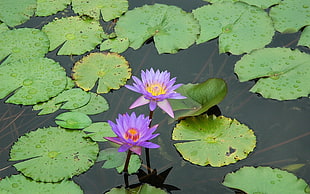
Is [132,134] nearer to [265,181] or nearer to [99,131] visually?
[99,131]

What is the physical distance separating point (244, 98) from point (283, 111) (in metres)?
0.25

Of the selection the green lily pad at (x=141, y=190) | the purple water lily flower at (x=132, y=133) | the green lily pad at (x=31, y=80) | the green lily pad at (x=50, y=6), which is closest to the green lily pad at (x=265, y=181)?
the green lily pad at (x=141, y=190)

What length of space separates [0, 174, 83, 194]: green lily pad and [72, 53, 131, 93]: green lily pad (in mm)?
763

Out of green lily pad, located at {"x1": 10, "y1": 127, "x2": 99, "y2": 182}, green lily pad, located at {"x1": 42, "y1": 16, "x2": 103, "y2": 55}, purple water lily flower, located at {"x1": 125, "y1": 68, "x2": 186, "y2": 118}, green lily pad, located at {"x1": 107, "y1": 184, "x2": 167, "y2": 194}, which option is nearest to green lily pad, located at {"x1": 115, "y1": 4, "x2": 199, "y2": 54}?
green lily pad, located at {"x1": 42, "y1": 16, "x2": 103, "y2": 55}

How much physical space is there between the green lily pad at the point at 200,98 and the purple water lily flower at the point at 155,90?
0.73 ft

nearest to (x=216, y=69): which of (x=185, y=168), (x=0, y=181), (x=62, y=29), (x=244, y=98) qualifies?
(x=244, y=98)

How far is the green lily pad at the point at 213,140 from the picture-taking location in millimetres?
2545

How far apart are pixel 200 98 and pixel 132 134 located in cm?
63

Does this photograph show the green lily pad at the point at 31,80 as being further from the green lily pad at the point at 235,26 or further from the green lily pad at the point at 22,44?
the green lily pad at the point at 235,26

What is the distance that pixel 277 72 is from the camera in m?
3.03

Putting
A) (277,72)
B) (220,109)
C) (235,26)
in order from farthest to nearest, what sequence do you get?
(235,26)
(277,72)
(220,109)

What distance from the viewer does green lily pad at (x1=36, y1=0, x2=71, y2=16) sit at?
12.0ft

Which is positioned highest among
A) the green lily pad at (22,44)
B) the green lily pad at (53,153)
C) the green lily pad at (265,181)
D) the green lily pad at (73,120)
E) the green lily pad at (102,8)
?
the green lily pad at (102,8)

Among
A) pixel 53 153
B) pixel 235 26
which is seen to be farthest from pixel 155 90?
pixel 235 26
